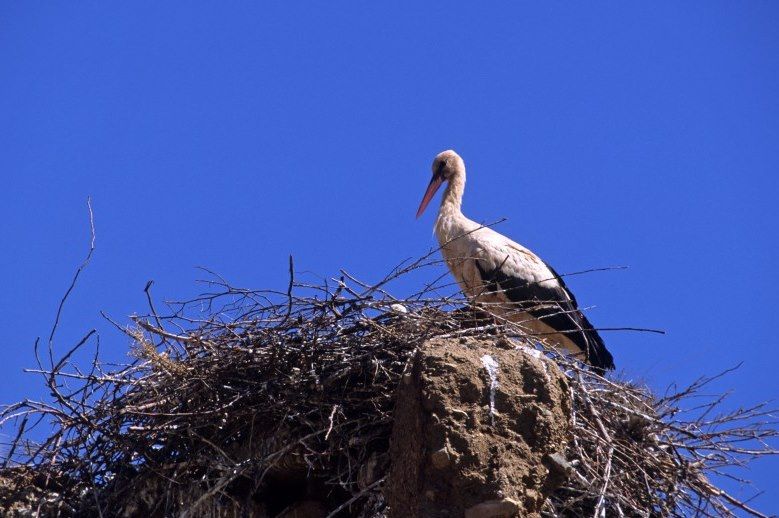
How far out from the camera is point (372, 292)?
5207 mm

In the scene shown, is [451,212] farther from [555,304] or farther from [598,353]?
[598,353]

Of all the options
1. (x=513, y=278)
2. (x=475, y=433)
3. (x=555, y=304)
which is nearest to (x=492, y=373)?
(x=475, y=433)

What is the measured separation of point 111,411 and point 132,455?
24 cm

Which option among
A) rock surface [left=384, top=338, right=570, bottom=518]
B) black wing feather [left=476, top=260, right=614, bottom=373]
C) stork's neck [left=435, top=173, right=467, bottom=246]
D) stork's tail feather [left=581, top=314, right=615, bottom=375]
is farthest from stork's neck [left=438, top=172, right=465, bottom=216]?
rock surface [left=384, top=338, right=570, bottom=518]

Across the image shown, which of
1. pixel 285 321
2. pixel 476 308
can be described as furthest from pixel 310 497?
pixel 476 308

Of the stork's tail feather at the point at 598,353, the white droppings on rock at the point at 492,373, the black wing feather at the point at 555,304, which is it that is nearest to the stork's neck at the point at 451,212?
the black wing feather at the point at 555,304

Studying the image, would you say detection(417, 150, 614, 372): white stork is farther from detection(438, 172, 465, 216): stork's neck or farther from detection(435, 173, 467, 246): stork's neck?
detection(438, 172, 465, 216): stork's neck

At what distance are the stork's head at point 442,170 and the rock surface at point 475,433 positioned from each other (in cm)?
470

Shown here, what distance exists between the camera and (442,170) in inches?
354

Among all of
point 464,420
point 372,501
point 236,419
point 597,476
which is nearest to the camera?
point 464,420

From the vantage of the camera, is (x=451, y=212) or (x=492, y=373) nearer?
(x=492, y=373)

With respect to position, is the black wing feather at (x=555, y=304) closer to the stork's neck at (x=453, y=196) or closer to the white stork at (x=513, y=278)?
the white stork at (x=513, y=278)

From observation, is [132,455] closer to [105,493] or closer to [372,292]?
[105,493]

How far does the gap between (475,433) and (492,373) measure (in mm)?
257
